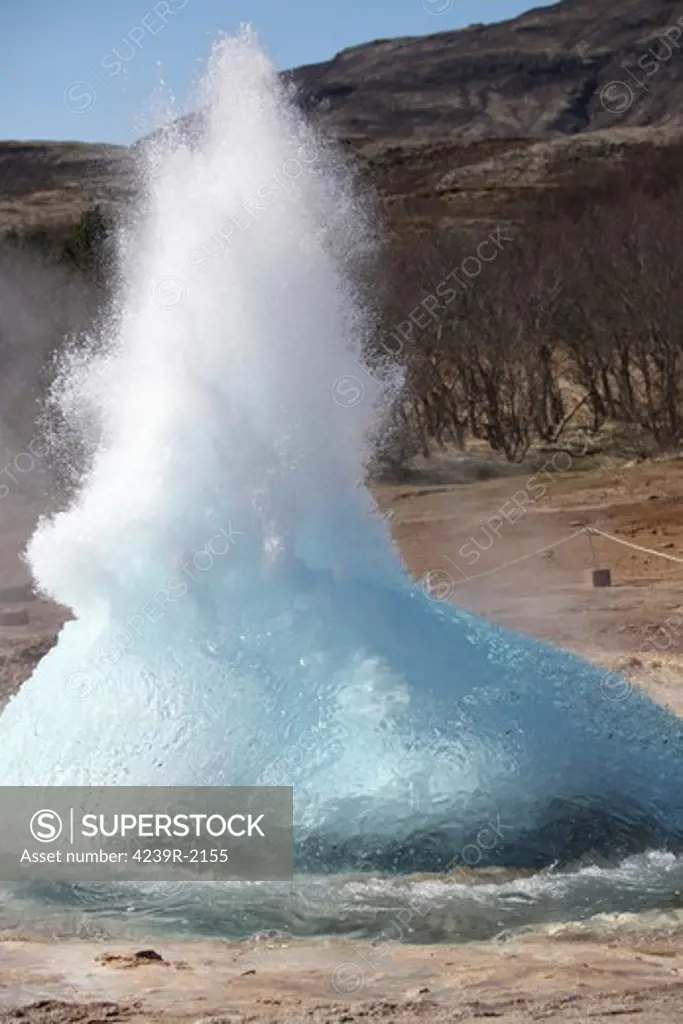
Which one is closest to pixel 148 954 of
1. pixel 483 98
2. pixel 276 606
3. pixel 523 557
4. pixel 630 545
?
pixel 276 606

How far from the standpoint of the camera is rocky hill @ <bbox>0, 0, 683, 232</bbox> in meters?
75.2

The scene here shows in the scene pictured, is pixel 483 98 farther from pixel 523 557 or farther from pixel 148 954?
pixel 148 954

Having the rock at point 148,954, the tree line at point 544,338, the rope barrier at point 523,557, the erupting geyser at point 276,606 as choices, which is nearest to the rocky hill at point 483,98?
the tree line at point 544,338

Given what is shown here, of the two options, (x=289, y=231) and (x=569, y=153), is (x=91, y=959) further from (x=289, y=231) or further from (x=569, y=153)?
(x=569, y=153)

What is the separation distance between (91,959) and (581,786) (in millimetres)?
2683

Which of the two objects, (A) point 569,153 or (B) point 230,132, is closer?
(B) point 230,132

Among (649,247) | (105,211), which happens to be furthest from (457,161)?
(649,247)

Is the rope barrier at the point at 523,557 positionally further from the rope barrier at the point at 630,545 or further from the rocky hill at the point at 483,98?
the rocky hill at the point at 483,98

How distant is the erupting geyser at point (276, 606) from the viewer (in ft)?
25.3

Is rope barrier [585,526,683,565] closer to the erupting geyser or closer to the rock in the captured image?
the erupting geyser

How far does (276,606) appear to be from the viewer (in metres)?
8.56

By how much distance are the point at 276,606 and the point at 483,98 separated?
341 ft

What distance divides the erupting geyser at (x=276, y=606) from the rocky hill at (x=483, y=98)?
62287 millimetres

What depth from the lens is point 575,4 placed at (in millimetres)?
119000
